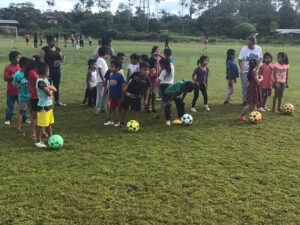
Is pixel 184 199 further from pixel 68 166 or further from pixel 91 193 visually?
pixel 68 166

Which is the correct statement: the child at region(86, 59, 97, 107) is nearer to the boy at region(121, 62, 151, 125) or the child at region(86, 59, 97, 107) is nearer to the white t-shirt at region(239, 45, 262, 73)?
the boy at region(121, 62, 151, 125)

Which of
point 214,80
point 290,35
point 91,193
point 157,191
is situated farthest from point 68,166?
point 290,35

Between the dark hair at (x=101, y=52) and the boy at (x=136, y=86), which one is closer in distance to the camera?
the boy at (x=136, y=86)

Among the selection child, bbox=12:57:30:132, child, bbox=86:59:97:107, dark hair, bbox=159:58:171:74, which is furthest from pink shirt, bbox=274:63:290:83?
child, bbox=12:57:30:132

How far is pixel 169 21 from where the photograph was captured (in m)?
96.2

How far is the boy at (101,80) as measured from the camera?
7.44 meters

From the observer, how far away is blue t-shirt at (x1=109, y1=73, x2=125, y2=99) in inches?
265

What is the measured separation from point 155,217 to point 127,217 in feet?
1.11

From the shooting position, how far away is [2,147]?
544 centimetres

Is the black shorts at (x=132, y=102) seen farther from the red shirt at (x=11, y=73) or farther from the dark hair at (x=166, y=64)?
the red shirt at (x=11, y=73)

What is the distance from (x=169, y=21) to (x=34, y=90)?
3784 inches

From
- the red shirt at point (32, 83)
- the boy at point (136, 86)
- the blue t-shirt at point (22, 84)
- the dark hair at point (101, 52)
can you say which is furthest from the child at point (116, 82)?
the blue t-shirt at point (22, 84)

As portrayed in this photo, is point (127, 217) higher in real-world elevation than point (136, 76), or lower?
lower

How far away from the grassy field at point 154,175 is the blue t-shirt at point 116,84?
0.85 m
